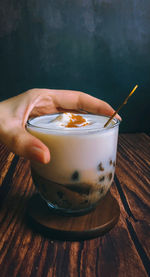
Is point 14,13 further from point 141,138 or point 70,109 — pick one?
point 141,138

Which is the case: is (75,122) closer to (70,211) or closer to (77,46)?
(70,211)

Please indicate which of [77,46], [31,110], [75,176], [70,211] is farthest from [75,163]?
[77,46]

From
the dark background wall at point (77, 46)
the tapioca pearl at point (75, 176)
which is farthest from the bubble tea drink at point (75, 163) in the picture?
the dark background wall at point (77, 46)

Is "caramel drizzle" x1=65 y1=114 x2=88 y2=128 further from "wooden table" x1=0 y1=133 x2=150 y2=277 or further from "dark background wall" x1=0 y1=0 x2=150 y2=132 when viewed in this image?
"dark background wall" x1=0 y1=0 x2=150 y2=132

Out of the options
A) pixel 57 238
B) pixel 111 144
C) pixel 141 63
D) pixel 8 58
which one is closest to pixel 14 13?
pixel 8 58

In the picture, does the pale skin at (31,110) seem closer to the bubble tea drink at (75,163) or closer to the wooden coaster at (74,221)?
the bubble tea drink at (75,163)
